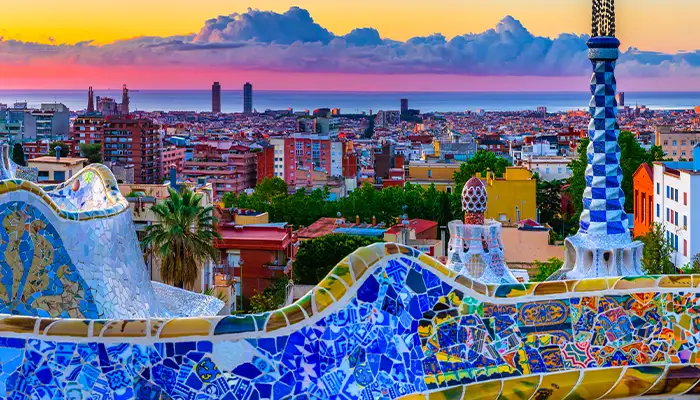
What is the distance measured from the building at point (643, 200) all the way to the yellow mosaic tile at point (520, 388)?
70.6 ft

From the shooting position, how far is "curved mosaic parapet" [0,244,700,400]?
3.04 m

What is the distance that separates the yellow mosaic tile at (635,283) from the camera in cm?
350

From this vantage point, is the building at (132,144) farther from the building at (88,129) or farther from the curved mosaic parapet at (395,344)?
the curved mosaic parapet at (395,344)

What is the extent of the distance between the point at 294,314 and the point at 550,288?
778 mm

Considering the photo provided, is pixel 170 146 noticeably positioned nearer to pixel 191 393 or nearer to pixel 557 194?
pixel 557 194

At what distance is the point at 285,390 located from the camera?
3123 mm

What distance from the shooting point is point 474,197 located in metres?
7.47

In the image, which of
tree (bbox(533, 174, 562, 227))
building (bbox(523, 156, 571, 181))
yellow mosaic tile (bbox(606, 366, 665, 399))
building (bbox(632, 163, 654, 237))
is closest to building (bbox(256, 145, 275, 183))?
building (bbox(523, 156, 571, 181))

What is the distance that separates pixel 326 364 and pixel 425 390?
0.30 meters

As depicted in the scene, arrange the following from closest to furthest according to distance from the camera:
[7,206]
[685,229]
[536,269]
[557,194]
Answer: [7,206], [536,269], [685,229], [557,194]

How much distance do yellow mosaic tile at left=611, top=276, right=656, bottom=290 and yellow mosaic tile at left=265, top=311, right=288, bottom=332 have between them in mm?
1007

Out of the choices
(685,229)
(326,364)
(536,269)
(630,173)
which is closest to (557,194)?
(630,173)

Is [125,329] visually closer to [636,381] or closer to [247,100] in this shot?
[636,381]

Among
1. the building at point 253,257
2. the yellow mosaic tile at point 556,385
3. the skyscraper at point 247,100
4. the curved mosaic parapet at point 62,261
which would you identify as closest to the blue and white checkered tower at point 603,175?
the curved mosaic parapet at point 62,261
